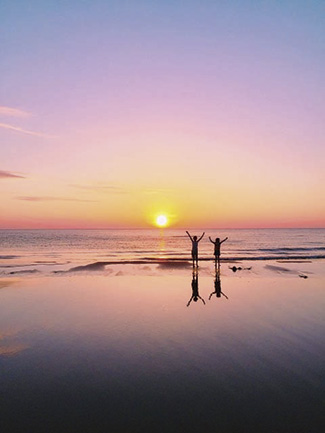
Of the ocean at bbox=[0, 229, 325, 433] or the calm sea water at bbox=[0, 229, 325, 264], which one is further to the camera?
the calm sea water at bbox=[0, 229, 325, 264]

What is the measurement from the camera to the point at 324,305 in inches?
610

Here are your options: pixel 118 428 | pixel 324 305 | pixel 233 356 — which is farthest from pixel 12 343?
pixel 324 305

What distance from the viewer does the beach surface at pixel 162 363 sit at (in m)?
6.45

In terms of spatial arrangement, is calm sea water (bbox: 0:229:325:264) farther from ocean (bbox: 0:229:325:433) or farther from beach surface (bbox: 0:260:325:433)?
beach surface (bbox: 0:260:325:433)

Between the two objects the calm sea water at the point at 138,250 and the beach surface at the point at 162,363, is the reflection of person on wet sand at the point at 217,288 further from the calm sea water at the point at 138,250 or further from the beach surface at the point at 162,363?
the calm sea water at the point at 138,250

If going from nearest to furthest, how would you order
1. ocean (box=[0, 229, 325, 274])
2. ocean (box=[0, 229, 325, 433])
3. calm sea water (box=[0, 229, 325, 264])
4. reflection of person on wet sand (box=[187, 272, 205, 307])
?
ocean (box=[0, 229, 325, 433]) < reflection of person on wet sand (box=[187, 272, 205, 307]) < ocean (box=[0, 229, 325, 274]) < calm sea water (box=[0, 229, 325, 264])

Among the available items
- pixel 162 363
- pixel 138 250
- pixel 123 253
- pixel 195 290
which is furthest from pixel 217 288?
pixel 138 250

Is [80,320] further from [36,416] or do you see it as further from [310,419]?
[310,419]

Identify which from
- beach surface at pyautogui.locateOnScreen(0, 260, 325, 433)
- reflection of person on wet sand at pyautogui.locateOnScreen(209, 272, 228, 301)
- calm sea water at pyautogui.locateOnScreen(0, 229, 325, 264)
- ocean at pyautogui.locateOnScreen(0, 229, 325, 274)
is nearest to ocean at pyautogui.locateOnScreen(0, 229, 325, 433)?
beach surface at pyautogui.locateOnScreen(0, 260, 325, 433)

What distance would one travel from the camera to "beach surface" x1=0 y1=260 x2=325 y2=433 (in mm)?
6453

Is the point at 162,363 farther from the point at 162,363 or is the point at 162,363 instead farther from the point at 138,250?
the point at 138,250

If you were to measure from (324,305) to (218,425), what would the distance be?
11306 mm

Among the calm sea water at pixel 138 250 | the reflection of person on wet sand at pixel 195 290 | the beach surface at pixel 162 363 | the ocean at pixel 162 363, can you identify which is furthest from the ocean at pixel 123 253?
the beach surface at pixel 162 363

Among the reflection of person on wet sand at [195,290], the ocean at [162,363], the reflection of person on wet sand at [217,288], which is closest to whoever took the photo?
the ocean at [162,363]
